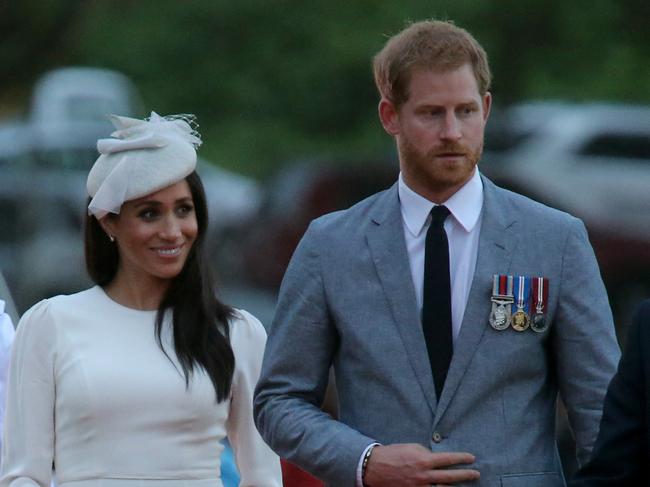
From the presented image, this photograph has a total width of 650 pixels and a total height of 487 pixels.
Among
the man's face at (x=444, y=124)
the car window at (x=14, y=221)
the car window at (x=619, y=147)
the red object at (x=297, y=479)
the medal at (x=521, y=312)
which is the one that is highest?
the man's face at (x=444, y=124)

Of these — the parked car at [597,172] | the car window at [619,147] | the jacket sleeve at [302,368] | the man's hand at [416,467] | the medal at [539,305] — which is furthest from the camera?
the car window at [619,147]

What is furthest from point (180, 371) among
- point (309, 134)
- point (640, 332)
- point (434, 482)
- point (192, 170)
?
point (309, 134)

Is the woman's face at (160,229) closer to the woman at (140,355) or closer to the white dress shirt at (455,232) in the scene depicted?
the woman at (140,355)

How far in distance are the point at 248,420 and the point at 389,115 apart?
102 centimetres

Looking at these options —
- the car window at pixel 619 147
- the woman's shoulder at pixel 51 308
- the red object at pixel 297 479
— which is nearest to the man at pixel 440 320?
the woman's shoulder at pixel 51 308

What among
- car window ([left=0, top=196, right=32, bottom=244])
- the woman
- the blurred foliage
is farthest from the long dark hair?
car window ([left=0, top=196, right=32, bottom=244])

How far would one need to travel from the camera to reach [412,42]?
14.6ft

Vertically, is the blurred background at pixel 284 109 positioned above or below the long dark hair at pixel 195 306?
below

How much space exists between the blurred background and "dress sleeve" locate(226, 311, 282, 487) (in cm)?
1017

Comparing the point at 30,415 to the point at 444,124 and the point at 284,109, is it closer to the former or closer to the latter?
the point at 444,124

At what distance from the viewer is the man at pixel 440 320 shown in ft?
14.1

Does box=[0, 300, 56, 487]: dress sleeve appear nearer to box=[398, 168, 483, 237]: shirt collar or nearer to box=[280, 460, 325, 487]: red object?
box=[280, 460, 325, 487]: red object

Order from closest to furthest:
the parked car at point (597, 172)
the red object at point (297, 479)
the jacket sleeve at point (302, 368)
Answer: the jacket sleeve at point (302, 368)
the red object at point (297, 479)
the parked car at point (597, 172)

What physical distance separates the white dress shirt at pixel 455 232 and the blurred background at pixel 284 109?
10.6m
